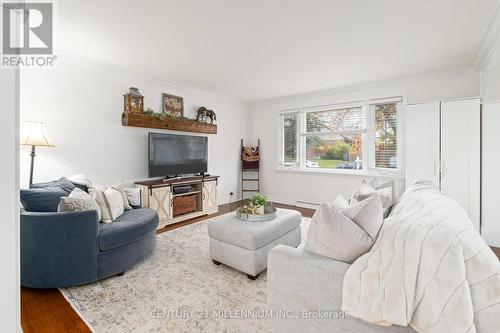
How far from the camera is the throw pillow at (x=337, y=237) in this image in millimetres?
1248

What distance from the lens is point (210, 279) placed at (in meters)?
2.28

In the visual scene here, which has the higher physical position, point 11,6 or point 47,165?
point 11,6

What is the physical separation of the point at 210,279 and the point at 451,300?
186 cm

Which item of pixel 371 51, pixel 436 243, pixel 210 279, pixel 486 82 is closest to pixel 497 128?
pixel 486 82

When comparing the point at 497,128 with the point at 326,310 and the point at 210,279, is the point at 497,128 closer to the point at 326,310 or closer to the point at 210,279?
the point at 326,310

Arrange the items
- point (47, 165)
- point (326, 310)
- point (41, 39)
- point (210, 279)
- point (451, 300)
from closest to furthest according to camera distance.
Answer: point (451, 300) → point (326, 310) → point (210, 279) → point (41, 39) → point (47, 165)

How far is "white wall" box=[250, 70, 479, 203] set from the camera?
382 cm

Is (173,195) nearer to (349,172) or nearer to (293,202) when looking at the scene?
(293,202)

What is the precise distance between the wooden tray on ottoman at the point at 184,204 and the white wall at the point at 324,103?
2208mm

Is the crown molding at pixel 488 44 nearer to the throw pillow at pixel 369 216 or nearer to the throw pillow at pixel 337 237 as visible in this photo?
the throw pillow at pixel 369 216

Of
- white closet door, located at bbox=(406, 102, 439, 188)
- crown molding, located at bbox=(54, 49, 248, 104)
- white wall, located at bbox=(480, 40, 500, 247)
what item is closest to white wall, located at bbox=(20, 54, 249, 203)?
crown molding, located at bbox=(54, 49, 248, 104)

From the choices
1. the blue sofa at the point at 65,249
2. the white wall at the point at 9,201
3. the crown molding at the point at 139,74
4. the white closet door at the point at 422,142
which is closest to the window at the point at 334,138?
the white closet door at the point at 422,142

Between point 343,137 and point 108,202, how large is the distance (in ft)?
14.1

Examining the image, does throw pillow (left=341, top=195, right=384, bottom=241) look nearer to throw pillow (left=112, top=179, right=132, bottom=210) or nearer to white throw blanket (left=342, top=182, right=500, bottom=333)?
white throw blanket (left=342, top=182, right=500, bottom=333)
